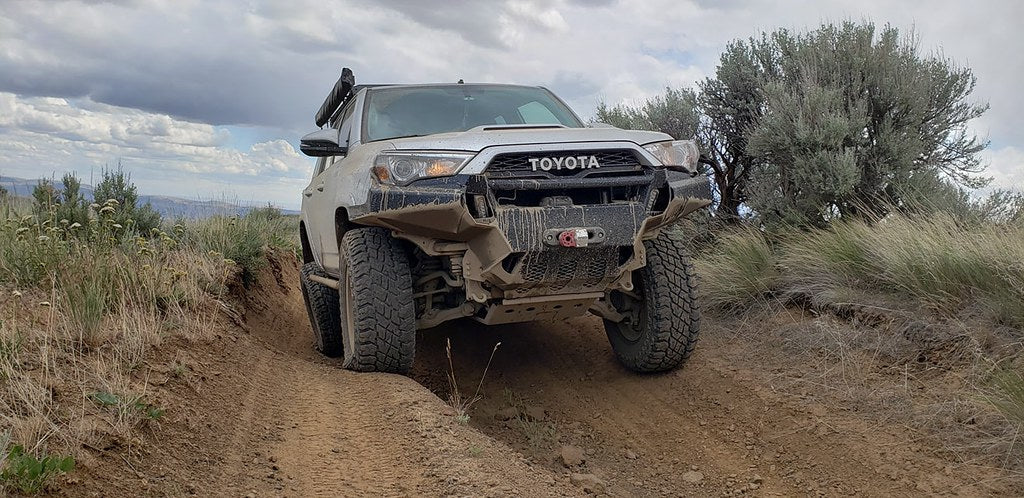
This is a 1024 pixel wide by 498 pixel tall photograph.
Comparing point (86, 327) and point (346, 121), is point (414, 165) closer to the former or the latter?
point (346, 121)

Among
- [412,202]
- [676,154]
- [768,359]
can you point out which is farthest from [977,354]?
[412,202]

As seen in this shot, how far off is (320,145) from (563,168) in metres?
1.84

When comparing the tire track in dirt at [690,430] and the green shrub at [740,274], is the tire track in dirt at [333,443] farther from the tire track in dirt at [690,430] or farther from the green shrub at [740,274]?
the green shrub at [740,274]

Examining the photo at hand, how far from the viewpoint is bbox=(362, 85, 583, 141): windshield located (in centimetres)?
549

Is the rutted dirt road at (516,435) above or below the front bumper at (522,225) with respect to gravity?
below

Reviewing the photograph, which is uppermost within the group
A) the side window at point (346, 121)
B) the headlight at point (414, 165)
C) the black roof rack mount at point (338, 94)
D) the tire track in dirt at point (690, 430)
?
the black roof rack mount at point (338, 94)

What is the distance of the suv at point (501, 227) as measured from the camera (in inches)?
165

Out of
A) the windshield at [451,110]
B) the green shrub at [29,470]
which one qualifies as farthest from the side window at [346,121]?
the green shrub at [29,470]

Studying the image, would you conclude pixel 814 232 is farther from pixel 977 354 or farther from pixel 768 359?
pixel 977 354

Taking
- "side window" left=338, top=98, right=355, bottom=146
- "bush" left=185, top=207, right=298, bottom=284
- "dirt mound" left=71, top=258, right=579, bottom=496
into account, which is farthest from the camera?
"bush" left=185, top=207, right=298, bottom=284

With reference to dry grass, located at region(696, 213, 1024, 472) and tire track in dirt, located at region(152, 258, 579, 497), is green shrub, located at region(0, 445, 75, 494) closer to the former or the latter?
tire track in dirt, located at region(152, 258, 579, 497)

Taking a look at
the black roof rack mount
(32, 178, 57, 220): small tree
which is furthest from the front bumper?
(32, 178, 57, 220): small tree

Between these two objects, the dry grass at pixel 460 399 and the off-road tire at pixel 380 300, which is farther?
the off-road tire at pixel 380 300

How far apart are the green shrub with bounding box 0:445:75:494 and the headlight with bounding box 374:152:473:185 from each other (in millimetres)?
2114
